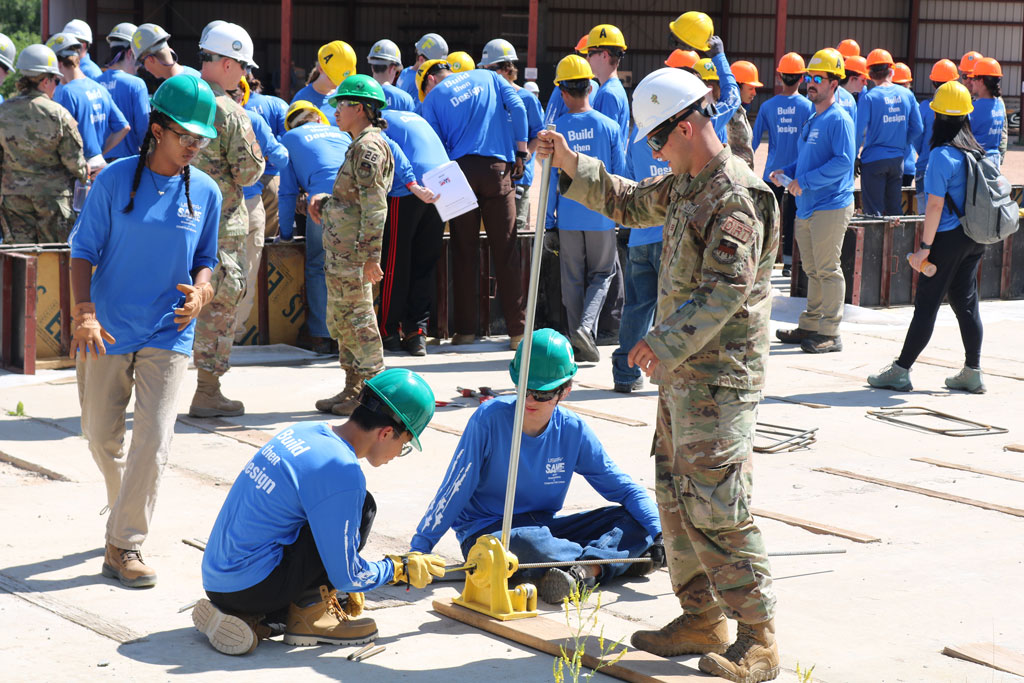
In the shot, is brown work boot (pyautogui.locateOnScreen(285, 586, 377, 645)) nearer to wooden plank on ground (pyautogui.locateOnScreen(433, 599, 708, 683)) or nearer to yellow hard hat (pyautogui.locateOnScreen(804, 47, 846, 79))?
wooden plank on ground (pyautogui.locateOnScreen(433, 599, 708, 683))

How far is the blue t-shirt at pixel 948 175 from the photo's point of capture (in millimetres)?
8844

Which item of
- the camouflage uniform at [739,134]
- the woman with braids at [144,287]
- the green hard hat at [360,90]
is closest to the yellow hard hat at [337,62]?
the green hard hat at [360,90]

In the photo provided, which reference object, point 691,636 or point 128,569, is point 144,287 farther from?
point 691,636

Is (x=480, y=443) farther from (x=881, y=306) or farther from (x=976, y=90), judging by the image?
(x=976, y=90)

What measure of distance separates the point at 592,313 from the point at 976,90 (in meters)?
6.25

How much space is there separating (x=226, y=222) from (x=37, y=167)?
3022 millimetres

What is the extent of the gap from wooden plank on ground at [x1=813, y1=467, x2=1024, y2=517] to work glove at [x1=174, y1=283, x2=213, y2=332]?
3806 mm

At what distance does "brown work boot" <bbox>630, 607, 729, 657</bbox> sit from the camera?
4.62 metres

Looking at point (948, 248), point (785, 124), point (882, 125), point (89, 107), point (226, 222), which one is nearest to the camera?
point (226, 222)

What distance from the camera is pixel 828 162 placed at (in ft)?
35.1

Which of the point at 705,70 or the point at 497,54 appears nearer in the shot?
the point at 705,70

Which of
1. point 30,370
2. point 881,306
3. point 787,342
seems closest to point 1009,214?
point 787,342

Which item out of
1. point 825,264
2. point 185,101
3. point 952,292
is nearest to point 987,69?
point 825,264

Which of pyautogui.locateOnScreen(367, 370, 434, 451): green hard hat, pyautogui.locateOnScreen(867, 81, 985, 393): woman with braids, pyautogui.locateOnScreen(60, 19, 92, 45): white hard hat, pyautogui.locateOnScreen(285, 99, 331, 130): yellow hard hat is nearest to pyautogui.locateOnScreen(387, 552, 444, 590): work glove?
pyautogui.locateOnScreen(367, 370, 434, 451): green hard hat
